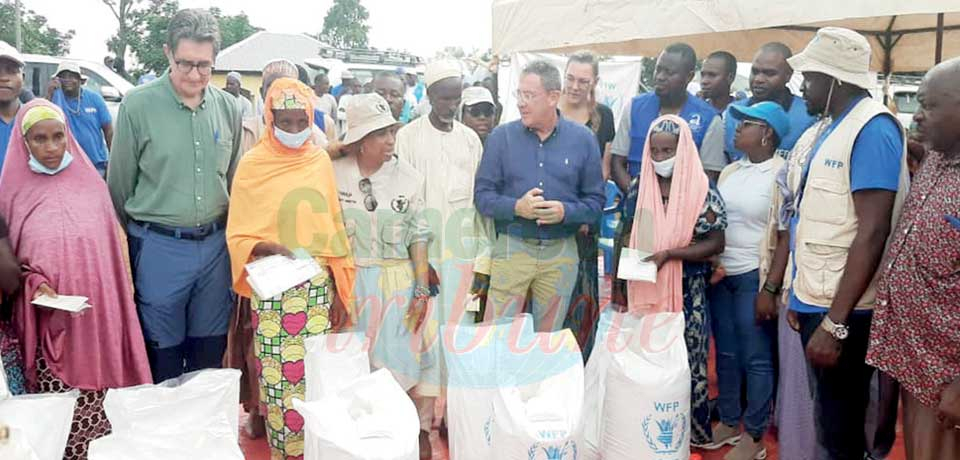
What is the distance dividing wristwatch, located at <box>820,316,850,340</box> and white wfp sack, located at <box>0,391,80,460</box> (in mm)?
2555

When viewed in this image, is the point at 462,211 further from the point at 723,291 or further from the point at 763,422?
the point at 763,422

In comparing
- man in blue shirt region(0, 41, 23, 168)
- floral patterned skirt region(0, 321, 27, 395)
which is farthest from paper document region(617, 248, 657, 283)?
man in blue shirt region(0, 41, 23, 168)

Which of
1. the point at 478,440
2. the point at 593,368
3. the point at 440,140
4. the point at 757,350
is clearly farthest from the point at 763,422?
the point at 440,140

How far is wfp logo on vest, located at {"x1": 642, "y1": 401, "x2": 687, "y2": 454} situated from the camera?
123 inches

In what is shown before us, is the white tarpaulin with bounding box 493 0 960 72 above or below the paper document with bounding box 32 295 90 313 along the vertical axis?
above

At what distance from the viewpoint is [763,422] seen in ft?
12.3

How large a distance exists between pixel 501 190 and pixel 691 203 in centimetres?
92

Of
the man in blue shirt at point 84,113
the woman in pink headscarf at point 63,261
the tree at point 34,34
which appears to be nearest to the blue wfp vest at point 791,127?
the woman in pink headscarf at point 63,261

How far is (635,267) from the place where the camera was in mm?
3646

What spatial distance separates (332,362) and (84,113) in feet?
18.8

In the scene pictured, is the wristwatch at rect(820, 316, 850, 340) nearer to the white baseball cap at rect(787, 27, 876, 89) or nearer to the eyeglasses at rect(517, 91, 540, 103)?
the white baseball cap at rect(787, 27, 876, 89)

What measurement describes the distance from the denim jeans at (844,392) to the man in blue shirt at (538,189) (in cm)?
121

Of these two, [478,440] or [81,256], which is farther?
[81,256]

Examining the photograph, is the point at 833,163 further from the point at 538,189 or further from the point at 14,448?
the point at 14,448
